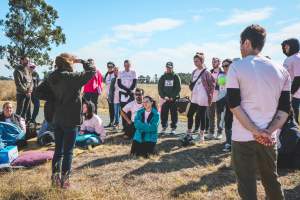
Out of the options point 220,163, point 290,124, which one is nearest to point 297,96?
point 290,124

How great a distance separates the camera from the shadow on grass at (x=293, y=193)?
17.3ft

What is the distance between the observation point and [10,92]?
23484 mm

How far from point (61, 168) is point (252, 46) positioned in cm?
316

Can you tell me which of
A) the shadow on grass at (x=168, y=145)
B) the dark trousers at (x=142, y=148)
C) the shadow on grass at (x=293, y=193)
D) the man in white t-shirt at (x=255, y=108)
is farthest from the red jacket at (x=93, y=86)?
the man in white t-shirt at (x=255, y=108)

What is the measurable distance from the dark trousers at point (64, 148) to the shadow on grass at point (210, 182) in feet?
4.65

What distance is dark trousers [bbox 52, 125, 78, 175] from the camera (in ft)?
17.4

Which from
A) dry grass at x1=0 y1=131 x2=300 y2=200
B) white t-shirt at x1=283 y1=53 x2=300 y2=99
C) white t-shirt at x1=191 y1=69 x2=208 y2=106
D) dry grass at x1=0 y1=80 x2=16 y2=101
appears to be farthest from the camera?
dry grass at x1=0 y1=80 x2=16 y2=101

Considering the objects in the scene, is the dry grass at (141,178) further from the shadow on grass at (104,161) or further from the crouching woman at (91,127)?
the crouching woman at (91,127)

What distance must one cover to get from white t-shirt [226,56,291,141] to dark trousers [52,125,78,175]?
8.29 feet

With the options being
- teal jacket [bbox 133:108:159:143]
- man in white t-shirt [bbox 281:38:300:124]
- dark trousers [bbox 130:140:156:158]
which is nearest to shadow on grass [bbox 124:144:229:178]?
dark trousers [bbox 130:140:156:158]

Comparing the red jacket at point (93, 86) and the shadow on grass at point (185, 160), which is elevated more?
the red jacket at point (93, 86)

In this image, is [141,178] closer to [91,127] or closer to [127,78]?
[91,127]

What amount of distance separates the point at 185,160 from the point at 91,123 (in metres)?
2.56

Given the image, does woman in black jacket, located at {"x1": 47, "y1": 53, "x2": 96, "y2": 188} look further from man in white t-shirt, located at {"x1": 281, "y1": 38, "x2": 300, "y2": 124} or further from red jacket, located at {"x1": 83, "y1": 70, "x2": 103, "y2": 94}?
red jacket, located at {"x1": 83, "y1": 70, "x2": 103, "y2": 94}
